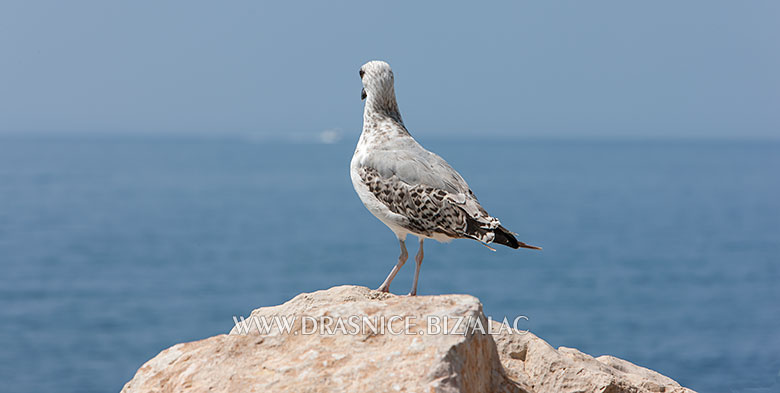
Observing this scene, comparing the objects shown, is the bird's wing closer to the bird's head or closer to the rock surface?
the bird's head

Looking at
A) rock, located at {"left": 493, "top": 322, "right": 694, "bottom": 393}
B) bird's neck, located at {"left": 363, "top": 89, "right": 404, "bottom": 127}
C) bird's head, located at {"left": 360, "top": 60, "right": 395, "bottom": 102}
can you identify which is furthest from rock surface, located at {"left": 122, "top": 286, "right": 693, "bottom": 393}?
bird's head, located at {"left": 360, "top": 60, "right": 395, "bottom": 102}

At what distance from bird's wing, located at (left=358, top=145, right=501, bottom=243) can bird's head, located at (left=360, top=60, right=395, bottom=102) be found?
2.47 feet

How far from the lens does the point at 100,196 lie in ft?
298

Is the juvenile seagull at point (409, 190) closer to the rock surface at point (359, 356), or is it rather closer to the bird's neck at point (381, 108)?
the bird's neck at point (381, 108)

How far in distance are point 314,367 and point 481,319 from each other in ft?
4.26

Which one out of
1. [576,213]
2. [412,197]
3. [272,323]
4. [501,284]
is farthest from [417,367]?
[576,213]

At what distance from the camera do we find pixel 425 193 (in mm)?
8000

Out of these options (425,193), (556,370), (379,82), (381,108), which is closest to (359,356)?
(556,370)

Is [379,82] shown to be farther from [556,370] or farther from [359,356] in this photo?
[359,356]

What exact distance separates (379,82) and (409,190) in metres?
1.47

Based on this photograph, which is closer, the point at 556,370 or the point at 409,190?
the point at 556,370

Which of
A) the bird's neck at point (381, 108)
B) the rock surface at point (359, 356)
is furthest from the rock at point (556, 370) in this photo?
the bird's neck at point (381, 108)

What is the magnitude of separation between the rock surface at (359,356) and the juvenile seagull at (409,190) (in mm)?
1422

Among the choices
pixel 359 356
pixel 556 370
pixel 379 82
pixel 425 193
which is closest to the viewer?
pixel 359 356
